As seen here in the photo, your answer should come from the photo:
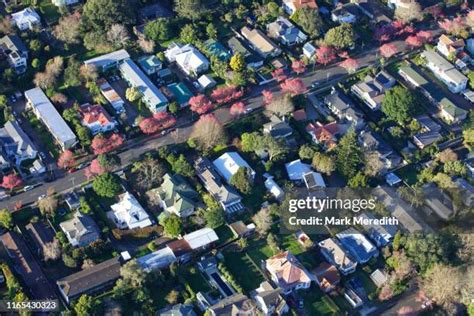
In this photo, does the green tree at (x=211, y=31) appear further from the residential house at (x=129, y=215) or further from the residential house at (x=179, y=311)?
the residential house at (x=179, y=311)

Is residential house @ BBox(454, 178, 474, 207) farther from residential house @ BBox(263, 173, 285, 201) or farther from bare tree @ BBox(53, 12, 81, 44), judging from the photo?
bare tree @ BBox(53, 12, 81, 44)

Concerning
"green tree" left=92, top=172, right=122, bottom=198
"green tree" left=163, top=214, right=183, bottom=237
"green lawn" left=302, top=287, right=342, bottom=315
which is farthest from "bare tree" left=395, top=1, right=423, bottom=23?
"green tree" left=92, top=172, right=122, bottom=198

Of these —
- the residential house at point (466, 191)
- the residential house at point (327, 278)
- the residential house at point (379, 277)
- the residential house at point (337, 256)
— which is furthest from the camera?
the residential house at point (466, 191)

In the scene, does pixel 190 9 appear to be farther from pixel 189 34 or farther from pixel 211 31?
pixel 211 31

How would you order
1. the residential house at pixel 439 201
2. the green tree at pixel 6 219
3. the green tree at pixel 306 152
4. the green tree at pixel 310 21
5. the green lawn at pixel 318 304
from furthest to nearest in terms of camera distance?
the green tree at pixel 310 21
the green tree at pixel 306 152
the residential house at pixel 439 201
the green tree at pixel 6 219
the green lawn at pixel 318 304

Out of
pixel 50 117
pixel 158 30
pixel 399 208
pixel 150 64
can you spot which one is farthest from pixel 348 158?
pixel 50 117

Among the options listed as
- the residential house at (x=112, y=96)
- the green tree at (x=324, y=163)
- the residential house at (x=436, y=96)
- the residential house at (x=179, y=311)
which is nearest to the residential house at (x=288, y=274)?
the residential house at (x=179, y=311)

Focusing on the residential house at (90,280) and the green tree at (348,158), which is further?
the green tree at (348,158)

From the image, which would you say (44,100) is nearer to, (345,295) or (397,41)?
(345,295)
